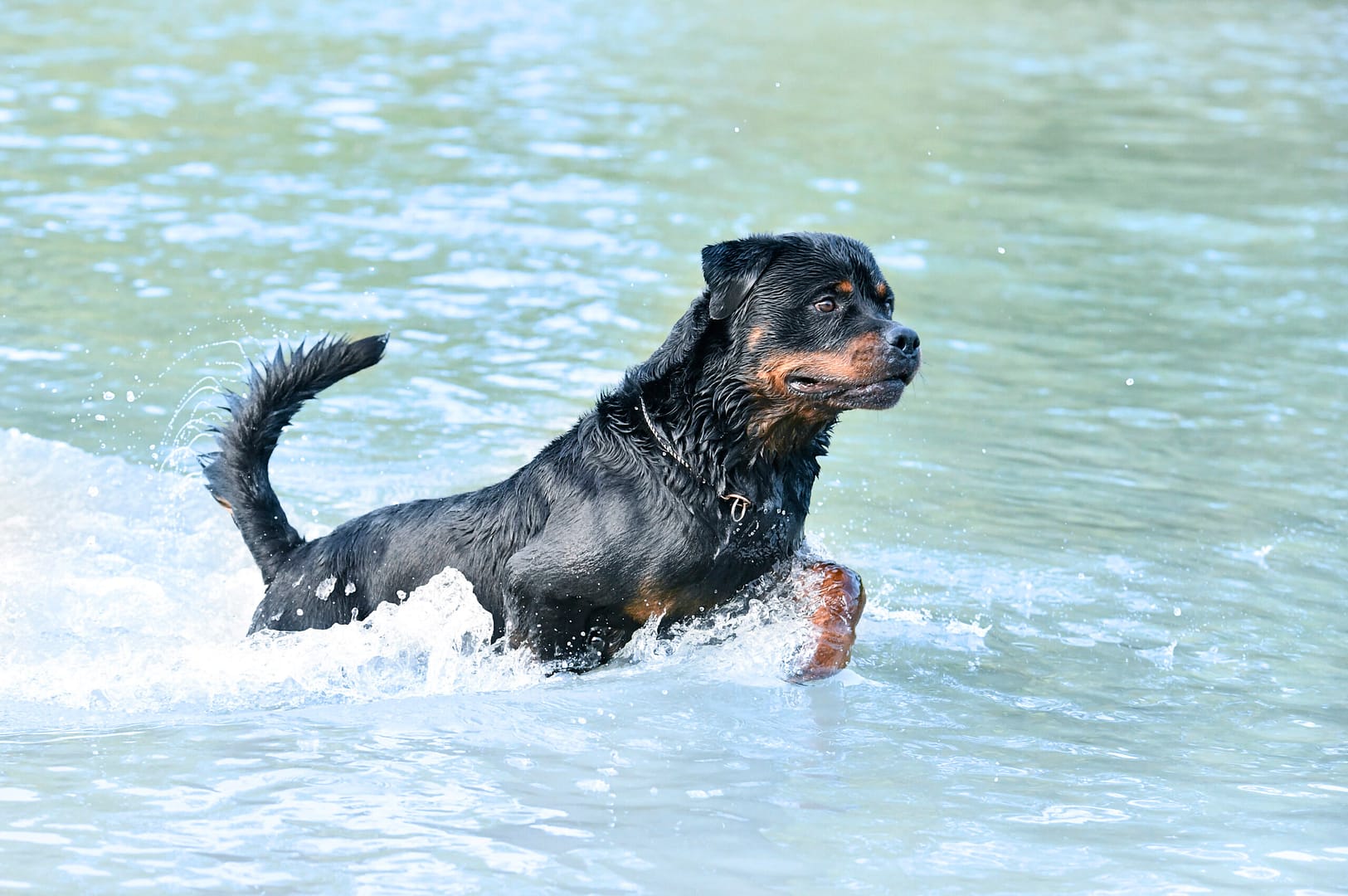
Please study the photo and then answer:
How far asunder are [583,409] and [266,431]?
3.48 meters

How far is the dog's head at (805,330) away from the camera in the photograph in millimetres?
5598

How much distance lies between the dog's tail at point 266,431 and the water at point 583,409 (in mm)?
459

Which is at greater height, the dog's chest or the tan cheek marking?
the dog's chest

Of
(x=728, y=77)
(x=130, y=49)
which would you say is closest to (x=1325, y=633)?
(x=728, y=77)

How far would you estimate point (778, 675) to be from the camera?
5.91 meters

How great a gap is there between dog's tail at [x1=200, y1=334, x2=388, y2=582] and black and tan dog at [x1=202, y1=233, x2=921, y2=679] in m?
0.01

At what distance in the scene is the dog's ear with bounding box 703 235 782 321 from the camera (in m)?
5.79

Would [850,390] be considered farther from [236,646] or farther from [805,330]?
[236,646]

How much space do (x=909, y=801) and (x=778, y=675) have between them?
105 cm

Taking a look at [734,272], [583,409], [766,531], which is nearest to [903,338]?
[734,272]

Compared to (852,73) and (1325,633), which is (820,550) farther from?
(852,73)

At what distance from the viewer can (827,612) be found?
5.79 meters

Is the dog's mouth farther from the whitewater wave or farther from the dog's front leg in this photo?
the whitewater wave

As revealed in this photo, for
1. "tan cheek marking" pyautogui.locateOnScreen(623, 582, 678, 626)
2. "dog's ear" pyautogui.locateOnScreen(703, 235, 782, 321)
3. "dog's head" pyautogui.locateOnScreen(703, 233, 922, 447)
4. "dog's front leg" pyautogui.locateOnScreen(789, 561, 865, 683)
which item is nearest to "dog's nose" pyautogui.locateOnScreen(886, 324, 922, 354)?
"dog's head" pyautogui.locateOnScreen(703, 233, 922, 447)
